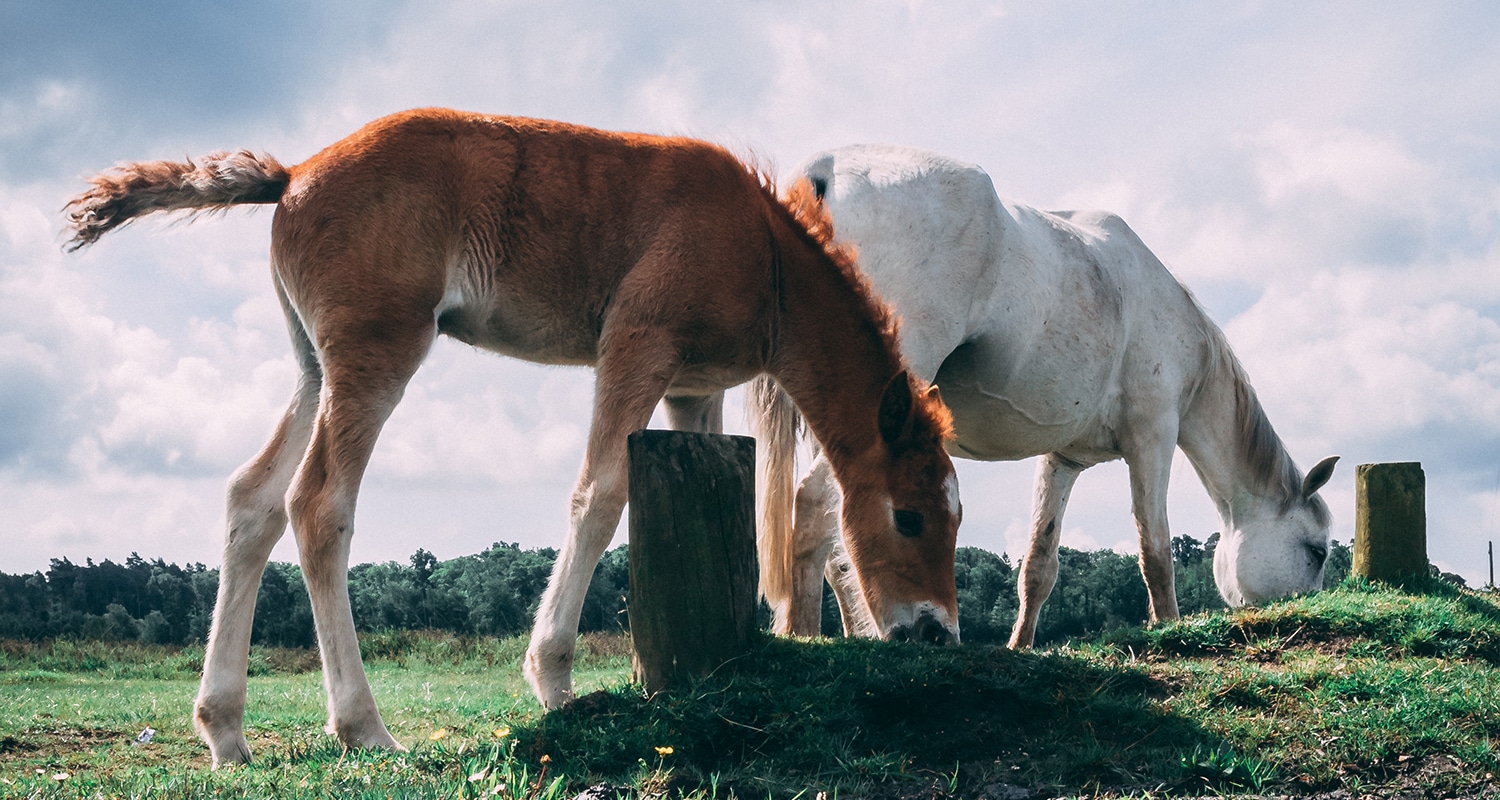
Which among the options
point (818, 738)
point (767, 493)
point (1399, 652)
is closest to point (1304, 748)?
point (818, 738)

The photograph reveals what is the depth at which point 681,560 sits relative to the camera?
4.96 meters

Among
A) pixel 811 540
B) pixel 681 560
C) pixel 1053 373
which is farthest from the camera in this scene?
pixel 1053 373

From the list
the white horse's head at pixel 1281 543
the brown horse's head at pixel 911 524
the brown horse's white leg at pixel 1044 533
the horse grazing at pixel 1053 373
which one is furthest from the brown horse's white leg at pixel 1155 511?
the brown horse's head at pixel 911 524

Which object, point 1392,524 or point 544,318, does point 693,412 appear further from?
point 1392,524

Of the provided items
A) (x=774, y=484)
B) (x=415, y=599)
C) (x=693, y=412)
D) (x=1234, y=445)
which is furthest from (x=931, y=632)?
(x=415, y=599)

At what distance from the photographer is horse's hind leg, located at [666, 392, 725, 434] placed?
6980 mm

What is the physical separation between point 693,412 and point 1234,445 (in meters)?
5.48

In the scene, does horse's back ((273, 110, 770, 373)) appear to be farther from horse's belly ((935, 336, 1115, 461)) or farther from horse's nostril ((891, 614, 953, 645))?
horse's belly ((935, 336, 1115, 461))

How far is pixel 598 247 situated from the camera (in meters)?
5.57

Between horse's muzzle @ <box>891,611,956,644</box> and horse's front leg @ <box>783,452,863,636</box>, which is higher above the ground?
horse's front leg @ <box>783,452,863,636</box>

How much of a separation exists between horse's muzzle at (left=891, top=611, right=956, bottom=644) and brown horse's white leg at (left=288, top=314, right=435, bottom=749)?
99.1 inches

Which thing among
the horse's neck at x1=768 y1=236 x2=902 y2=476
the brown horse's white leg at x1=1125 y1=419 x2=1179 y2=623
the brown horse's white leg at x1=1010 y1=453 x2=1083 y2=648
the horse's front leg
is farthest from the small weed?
the brown horse's white leg at x1=1010 y1=453 x2=1083 y2=648

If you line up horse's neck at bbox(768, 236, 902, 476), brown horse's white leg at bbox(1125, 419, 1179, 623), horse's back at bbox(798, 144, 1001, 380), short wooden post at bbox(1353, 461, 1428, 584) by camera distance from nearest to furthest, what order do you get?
1. horse's neck at bbox(768, 236, 902, 476)
2. horse's back at bbox(798, 144, 1001, 380)
3. brown horse's white leg at bbox(1125, 419, 1179, 623)
4. short wooden post at bbox(1353, 461, 1428, 584)

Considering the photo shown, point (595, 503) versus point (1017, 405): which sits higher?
point (1017, 405)
